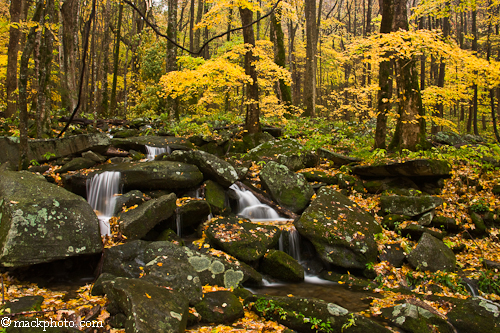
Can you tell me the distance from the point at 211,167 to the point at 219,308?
4.87 meters

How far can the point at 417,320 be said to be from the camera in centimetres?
416

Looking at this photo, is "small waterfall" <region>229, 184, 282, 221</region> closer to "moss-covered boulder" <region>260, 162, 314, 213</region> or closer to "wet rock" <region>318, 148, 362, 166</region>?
"moss-covered boulder" <region>260, 162, 314, 213</region>

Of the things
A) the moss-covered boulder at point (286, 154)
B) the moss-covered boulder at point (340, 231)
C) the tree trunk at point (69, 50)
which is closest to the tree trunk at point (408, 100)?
the moss-covered boulder at point (286, 154)

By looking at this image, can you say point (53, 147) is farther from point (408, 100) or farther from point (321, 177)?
point (408, 100)

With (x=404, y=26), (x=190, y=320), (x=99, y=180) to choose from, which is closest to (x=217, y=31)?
(x=404, y=26)

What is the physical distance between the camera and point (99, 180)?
790cm

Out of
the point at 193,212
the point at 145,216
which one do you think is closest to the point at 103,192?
the point at 145,216

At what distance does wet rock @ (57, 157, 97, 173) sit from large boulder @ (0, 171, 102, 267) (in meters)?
2.90

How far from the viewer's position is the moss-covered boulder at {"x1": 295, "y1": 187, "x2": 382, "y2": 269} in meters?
6.47

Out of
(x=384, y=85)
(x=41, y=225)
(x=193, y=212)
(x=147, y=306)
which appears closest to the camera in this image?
(x=147, y=306)

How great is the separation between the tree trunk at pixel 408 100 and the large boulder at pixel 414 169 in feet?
4.53

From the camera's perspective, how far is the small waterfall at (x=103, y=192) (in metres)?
7.49

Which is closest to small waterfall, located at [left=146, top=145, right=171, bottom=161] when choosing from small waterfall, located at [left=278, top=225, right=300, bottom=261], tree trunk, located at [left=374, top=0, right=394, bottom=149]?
small waterfall, located at [left=278, top=225, right=300, bottom=261]

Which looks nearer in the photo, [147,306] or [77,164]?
[147,306]
